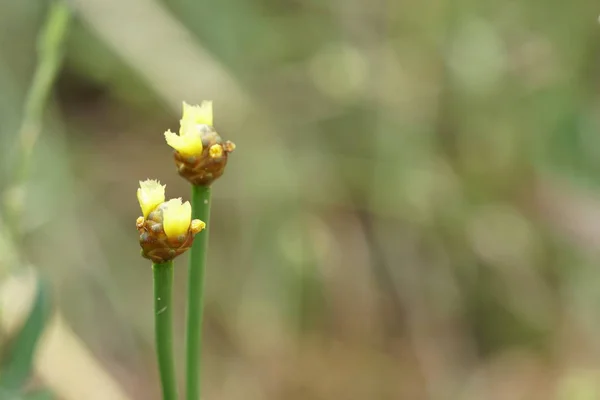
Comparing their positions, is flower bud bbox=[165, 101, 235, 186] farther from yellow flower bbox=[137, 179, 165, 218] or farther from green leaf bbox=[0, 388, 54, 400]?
green leaf bbox=[0, 388, 54, 400]

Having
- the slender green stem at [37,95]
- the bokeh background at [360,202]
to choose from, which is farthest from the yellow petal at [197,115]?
the bokeh background at [360,202]

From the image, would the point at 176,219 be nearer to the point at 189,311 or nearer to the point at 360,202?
the point at 189,311

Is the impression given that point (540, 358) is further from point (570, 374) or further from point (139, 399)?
point (139, 399)

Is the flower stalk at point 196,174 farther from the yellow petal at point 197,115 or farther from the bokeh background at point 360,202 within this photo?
the bokeh background at point 360,202

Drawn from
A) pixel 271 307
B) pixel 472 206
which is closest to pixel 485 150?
pixel 472 206

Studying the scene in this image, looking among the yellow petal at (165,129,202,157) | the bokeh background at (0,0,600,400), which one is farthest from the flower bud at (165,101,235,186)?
the bokeh background at (0,0,600,400)

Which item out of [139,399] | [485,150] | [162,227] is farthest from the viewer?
[485,150]
